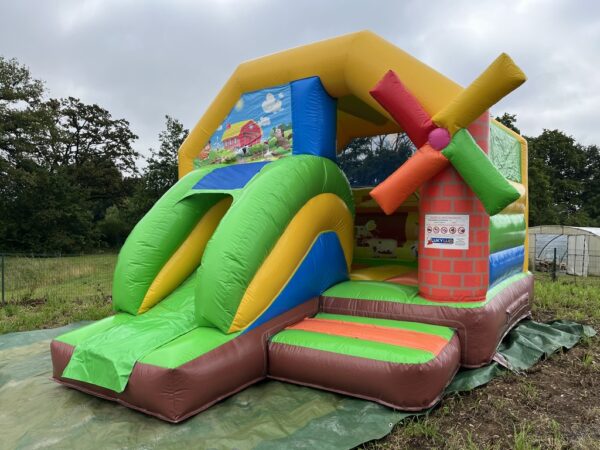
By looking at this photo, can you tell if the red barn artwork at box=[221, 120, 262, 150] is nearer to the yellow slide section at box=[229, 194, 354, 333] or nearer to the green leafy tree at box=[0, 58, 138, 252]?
the yellow slide section at box=[229, 194, 354, 333]

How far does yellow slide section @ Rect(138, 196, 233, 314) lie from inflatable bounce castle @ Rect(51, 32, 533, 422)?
0.5 inches

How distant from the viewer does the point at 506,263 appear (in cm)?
439

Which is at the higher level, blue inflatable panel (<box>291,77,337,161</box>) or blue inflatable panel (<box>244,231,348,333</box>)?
blue inflatable panel (<box>291,77,337,161</box>)

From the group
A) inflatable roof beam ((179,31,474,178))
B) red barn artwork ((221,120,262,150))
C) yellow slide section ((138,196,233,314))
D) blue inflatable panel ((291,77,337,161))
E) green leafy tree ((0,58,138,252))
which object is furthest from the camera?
green leafy tree ((0,58,138,252))

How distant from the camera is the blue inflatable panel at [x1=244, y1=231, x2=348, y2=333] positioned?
11.0 feet

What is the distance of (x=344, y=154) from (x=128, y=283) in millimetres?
3016

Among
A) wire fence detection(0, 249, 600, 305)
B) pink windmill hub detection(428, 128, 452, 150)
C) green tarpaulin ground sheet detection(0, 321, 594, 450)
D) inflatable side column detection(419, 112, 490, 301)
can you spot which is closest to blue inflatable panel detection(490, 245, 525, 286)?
inflatable side column detection(419, 112, 490, 301)

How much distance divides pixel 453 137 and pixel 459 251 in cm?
85

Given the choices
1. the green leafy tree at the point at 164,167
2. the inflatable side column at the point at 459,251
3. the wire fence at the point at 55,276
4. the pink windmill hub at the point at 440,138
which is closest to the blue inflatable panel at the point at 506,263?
the inflatable side column at the point at 459,251

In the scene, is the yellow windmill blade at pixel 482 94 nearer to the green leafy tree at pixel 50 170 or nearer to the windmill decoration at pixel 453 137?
the windmill decoration at pixel 453 137

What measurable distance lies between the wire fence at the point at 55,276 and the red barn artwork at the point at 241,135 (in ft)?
13.9

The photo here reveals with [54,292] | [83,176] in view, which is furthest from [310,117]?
[83,176]

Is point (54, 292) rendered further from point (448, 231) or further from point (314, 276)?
point (448, 231)

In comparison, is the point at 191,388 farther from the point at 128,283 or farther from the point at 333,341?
the point at 128,283
